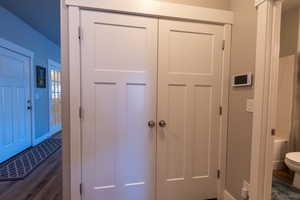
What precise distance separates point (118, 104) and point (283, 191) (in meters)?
2.22

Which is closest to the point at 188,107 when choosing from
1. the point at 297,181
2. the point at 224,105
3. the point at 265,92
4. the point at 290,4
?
the point at 224,105

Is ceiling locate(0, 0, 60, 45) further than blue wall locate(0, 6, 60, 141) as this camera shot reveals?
No

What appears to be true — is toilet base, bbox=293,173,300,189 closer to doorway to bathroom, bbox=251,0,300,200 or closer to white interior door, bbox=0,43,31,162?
doorway to bathroom, bbox=251,0,300,200

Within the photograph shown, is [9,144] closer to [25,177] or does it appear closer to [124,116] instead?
[25,177]

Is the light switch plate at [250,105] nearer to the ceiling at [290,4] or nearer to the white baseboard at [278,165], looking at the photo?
the white baseboard at [278,165]

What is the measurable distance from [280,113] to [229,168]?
1.63 metres

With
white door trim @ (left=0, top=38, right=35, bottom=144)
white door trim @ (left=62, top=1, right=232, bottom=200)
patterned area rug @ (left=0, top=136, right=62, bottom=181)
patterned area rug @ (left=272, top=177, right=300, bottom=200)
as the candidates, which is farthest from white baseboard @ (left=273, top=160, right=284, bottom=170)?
white door trim @ (left=0, top=38, right=35, bottom=144)

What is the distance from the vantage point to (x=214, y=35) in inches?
69.6

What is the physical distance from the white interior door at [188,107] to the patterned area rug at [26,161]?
2055 millimetres

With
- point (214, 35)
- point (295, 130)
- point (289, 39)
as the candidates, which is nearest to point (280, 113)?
point (295, 130)

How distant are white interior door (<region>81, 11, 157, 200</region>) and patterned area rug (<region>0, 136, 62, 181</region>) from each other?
150cm

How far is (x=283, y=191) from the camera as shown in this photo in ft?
6.79

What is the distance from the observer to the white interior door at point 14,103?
280 centimetres

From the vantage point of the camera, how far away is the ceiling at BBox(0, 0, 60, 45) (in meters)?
2.55
